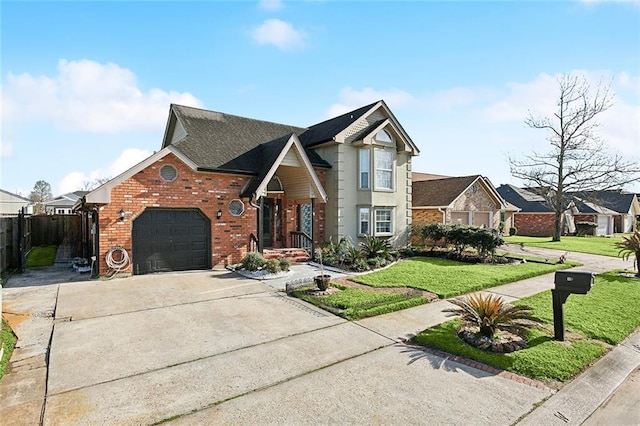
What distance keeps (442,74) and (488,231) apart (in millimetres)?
7305

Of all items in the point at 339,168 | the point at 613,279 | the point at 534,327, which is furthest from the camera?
the point at 339,168

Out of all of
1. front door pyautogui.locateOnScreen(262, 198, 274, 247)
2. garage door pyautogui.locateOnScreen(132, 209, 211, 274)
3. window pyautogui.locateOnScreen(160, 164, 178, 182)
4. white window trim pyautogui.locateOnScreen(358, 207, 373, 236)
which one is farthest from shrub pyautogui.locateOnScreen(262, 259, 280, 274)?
white window trim pyautogui.locateOnScreen(358, 207, 373, 236)

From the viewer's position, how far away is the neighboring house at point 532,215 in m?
32.9

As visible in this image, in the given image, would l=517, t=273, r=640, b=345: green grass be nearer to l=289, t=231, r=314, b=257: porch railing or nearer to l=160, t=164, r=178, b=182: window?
l=289, t=231, r=314, b=257: porch railing

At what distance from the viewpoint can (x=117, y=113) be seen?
1402 cm

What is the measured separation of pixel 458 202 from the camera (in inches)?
920

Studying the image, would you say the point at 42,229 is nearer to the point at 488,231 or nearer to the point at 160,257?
the point at 160,257

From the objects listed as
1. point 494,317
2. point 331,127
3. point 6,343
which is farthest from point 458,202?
point 6,343

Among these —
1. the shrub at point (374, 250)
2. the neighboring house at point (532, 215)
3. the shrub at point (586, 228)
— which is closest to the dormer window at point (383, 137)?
the shrub at point (374, 250)

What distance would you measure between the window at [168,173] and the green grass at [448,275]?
7.59m

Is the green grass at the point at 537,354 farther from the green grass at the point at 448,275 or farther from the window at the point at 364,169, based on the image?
the window at the point at 364,169

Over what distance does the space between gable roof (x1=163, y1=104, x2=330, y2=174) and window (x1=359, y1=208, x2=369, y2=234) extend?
2984 mm

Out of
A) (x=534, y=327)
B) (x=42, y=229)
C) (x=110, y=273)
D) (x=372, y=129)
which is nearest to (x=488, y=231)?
(x=372, y=129)

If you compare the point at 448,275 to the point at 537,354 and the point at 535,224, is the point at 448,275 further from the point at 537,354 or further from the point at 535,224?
the point at 535,224
